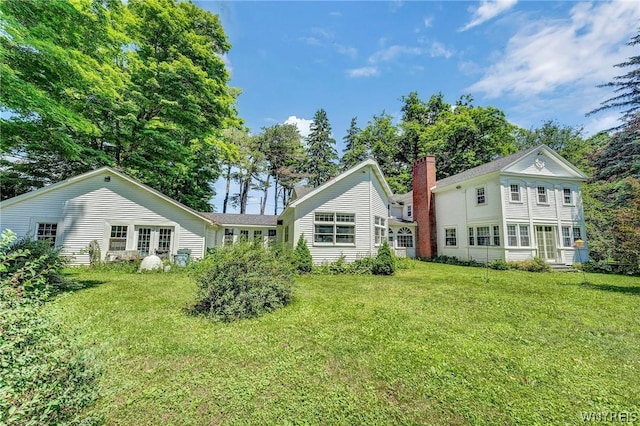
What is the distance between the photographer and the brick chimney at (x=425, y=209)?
2230cm

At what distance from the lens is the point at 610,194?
2136 cm

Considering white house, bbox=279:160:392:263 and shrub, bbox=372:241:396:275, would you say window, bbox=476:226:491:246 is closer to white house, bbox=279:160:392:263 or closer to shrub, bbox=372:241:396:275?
white house, bbox=279:160:392:263

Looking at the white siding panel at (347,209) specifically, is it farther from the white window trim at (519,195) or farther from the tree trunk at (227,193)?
the tree trunk at (227,193)

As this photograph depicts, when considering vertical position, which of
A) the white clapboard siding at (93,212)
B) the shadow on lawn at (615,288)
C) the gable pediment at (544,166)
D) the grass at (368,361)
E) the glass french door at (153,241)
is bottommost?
the grass at (368,361)

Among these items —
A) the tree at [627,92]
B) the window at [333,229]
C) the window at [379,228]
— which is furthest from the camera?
the tree at [627,92]

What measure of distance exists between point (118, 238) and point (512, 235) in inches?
918

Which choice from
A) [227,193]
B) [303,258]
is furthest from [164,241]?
[227,193]

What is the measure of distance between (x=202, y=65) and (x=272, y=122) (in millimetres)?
17840

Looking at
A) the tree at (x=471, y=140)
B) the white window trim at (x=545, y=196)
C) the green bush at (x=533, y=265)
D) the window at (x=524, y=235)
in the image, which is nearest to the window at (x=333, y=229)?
the green bush at (x=533, y=265)

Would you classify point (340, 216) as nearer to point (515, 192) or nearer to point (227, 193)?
point (515, 192)

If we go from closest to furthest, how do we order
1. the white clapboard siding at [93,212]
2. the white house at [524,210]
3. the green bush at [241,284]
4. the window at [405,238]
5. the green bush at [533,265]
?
the green bush at [241,284], the white clapboard siding at [93,212], the green bush at [533,265], the white house at [524,210], the window at [405,238]

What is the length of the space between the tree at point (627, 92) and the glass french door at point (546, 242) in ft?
33.4

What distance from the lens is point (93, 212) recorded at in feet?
46.5

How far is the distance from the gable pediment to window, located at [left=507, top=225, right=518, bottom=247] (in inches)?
143
